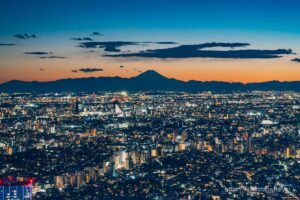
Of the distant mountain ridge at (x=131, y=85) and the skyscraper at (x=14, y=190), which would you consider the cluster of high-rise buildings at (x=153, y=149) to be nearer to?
the skyscraper at (x=14, y=190)

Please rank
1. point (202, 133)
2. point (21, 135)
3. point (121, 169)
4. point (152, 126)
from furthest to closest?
point (152, 126)
point (202, 133)
point (21, 135)
point (121, 169)

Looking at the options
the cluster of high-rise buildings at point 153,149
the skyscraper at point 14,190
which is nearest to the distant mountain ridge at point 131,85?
the cluster of high-rise buildings at point 153,149

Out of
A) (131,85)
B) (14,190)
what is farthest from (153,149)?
(131,85)

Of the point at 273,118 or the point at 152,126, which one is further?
the point at 273,118

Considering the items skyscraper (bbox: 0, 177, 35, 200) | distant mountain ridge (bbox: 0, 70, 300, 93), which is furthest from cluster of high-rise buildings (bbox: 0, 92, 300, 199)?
distant mountain ridge (bbox: 0, 70, 300, 93)

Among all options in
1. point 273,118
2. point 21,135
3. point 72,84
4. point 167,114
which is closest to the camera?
point 21,135

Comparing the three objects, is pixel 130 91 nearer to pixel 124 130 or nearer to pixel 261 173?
pixel 124 130

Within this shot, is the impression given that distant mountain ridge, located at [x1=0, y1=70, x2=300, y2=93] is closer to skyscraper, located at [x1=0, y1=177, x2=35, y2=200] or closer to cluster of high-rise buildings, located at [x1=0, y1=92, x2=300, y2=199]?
cluster of high-rise buildings, located at [x1=0, y1=92, x2=300, y2=199]

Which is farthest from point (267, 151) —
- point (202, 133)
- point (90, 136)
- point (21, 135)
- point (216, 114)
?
point (216, 114)
